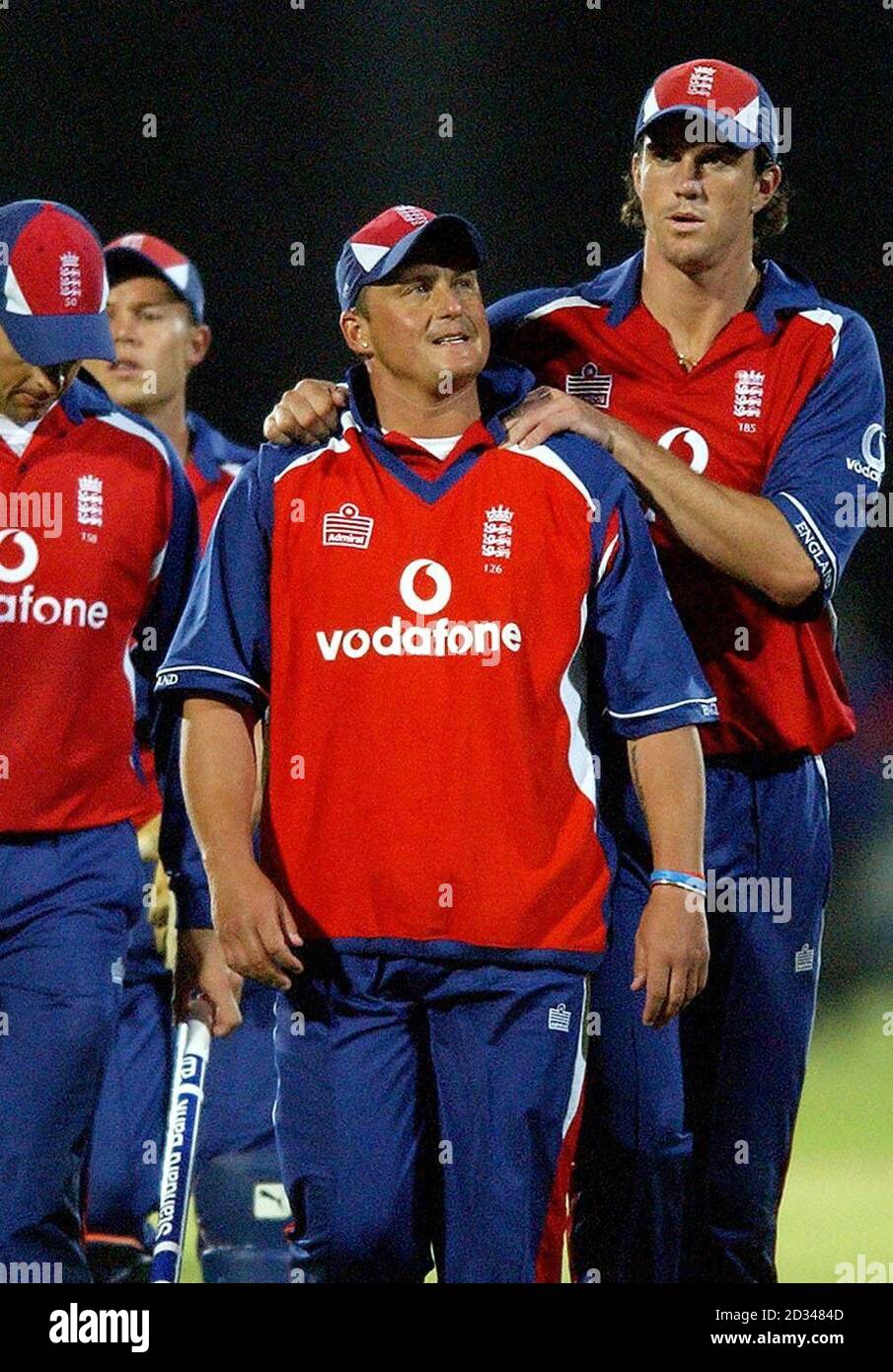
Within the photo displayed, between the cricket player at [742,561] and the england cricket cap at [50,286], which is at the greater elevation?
the england cricket cap at [50,286]

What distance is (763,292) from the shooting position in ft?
9.77

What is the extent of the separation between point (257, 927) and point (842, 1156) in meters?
1.57

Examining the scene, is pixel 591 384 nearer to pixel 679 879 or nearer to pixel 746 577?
pixel 746 577

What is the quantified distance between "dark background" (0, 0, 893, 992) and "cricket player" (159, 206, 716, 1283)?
85cm

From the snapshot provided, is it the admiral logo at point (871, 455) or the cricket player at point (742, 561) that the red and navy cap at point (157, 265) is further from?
the admiral logo at point (871, 455)

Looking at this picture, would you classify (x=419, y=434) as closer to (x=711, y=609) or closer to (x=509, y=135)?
(x=711, y=609)

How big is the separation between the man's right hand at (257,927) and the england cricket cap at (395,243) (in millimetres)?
699

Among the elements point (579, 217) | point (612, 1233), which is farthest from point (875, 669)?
point (612, 1233)

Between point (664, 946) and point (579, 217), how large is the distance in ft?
4.62

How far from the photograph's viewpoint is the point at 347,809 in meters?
2.49

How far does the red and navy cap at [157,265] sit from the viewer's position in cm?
357

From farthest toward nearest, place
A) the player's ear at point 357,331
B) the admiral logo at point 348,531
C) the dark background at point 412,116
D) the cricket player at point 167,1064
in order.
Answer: the dark background at point 412,116 < the cricket player at point 167,1064 < the player's ear at point 357,331 < the admiral logo at point 348,531

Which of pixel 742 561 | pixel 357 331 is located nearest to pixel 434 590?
pixel 357 331

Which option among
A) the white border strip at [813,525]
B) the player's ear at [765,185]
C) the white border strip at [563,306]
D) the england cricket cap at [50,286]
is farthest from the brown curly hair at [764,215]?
the england cricket cap at [50,286]
